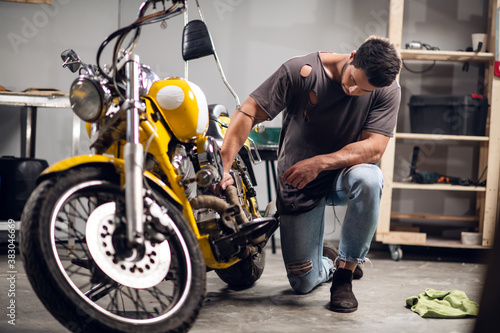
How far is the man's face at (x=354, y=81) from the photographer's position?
1.80 meters

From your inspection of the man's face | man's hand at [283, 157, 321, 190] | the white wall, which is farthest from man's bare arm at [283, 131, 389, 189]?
the white wall

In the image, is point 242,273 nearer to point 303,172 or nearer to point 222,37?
point 303,172

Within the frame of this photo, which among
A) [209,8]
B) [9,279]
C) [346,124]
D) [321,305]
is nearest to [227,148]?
[346,124]

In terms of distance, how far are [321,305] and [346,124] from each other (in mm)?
680

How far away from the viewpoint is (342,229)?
192 cm

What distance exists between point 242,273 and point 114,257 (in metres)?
0.90

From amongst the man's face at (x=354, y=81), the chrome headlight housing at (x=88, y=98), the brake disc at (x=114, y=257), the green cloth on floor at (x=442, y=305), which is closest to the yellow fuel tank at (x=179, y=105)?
the chrome headlight housing at (x=88, y=98)

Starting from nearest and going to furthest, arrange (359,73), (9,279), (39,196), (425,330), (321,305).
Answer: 1. (39,196)
2. (425,330)
3. (359,73)
4. (321,305)
5. (9,279)

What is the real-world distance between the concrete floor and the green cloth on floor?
3 cm

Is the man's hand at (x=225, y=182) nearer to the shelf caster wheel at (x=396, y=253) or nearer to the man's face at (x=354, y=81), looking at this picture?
the man's face at (x=354, y=81)

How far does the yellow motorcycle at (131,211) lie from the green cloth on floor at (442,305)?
708 mm

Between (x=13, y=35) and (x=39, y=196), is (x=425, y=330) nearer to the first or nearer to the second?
(x=39, y=196)

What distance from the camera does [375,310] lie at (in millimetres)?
1885

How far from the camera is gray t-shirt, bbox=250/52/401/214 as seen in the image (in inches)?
76.9
